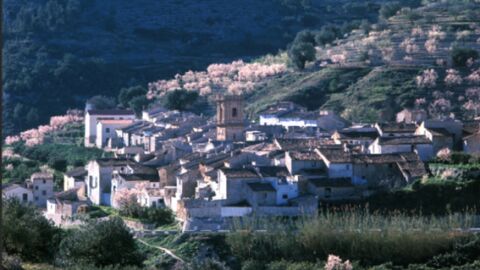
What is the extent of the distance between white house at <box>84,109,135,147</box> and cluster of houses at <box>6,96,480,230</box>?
6435mm

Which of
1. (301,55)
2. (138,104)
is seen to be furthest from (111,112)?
(301,55)

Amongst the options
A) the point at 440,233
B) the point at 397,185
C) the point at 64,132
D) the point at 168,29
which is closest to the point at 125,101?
the point at 64,132

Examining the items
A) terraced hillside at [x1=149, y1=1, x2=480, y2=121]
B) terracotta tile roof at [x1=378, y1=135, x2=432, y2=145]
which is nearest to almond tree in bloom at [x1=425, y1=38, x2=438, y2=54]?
terraced hillside at [x1=149, y1=1, x2=480, y2=121]

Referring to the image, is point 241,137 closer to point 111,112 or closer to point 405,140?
point 405,140

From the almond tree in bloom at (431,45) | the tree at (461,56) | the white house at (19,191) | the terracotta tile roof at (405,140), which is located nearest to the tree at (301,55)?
the almond tree in bloom at (431,45)

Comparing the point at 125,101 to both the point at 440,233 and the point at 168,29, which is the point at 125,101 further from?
the point at 440,233

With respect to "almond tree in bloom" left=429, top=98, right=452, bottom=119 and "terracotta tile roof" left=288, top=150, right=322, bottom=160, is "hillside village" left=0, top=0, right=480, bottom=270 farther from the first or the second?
"almond tree in bloom" left=429, top=98, right=452, bottom=119

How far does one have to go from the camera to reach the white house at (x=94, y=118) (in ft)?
190

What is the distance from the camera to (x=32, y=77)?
74688mm

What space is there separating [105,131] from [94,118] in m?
1.22

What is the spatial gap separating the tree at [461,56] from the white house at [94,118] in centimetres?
1599

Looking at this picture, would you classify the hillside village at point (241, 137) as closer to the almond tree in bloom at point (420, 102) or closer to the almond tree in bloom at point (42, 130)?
the almond tree in bloom at point (420, 102)

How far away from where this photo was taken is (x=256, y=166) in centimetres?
3769

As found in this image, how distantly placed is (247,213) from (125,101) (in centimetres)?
3506
